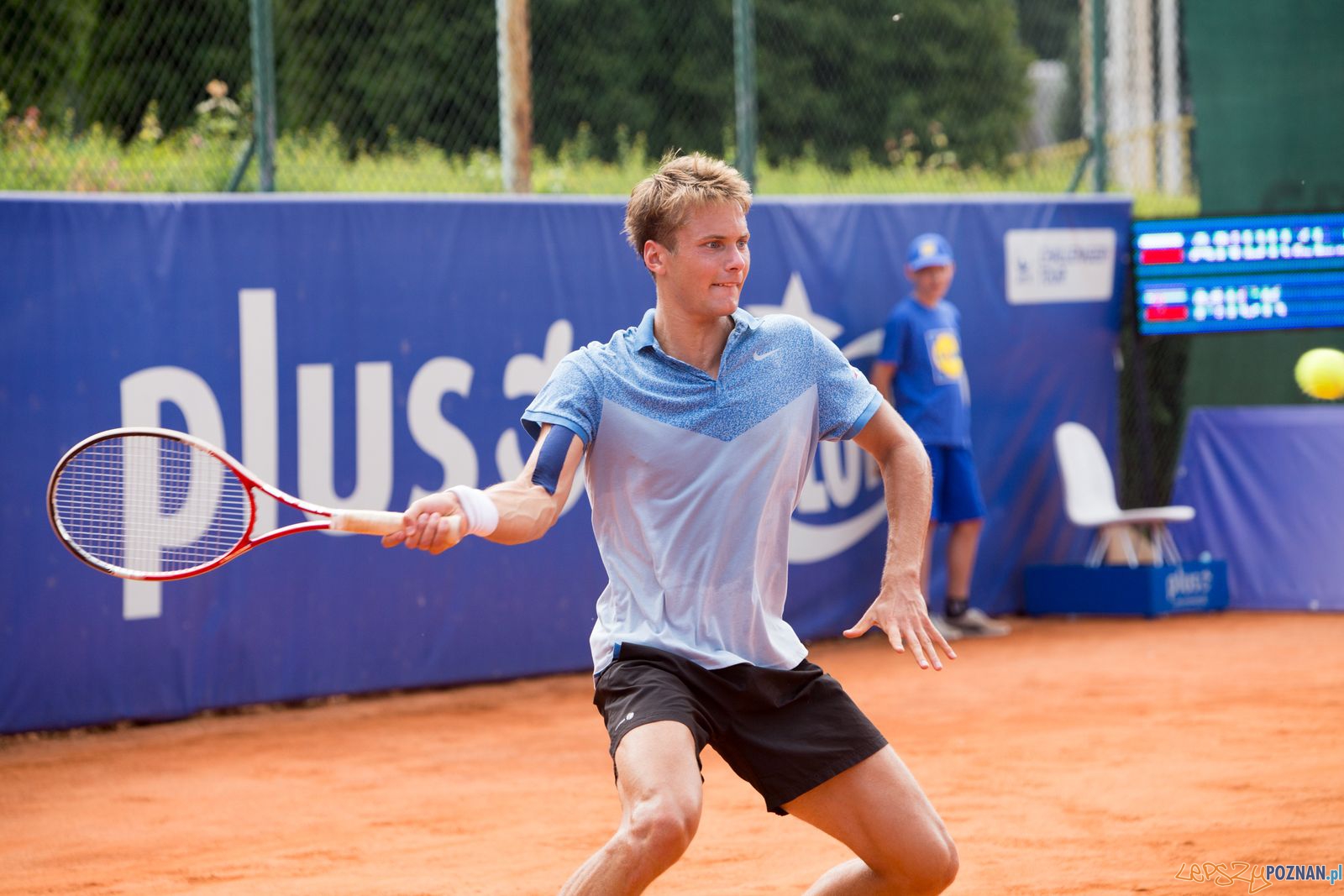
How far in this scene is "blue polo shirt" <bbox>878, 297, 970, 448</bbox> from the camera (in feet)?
30.1

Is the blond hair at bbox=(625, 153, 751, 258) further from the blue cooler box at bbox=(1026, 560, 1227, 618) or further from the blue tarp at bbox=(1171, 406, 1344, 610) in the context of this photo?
the blue tarp at bbox=(1171, 406, 1344, 610)

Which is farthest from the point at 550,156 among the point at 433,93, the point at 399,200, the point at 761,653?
the point at 761,653

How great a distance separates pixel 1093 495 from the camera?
33.1ft

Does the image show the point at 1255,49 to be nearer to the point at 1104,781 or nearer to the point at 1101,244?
the point at 1101,244

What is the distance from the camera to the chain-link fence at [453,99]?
8.52 meters

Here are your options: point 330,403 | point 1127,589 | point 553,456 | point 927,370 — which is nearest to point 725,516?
point 553,456

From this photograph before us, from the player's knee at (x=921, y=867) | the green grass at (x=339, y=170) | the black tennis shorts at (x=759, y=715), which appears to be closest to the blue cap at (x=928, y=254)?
the green grass at (x=339, y=170)

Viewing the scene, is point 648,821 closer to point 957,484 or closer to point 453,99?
point 957,484

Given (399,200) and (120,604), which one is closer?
(120,604)

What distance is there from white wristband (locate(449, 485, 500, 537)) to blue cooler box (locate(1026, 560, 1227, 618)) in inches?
288

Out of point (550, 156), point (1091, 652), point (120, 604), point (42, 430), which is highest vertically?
point (550, 156)

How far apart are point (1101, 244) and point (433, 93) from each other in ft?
13.6

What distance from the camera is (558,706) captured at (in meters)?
7.64

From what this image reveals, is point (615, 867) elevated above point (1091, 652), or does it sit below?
above
